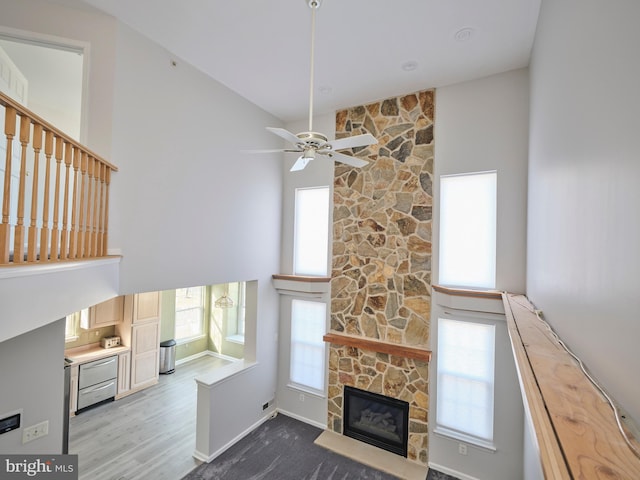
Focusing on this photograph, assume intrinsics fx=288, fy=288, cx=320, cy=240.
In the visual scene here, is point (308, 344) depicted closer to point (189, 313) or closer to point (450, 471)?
point (450, 471)

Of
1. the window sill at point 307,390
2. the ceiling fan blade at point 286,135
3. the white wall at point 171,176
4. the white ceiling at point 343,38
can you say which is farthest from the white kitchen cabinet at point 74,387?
the ceiling fan blade at point 286,135

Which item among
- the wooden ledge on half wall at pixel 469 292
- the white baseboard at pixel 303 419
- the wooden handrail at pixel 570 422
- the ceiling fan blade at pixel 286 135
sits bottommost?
the white baseboard at pixel 303 419

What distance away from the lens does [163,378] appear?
23.0ft

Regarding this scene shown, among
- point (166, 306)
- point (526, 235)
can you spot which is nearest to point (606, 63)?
point (526, 235)

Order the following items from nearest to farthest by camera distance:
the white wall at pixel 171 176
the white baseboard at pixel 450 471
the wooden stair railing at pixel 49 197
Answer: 1. the wooden stair railing at pixel 49 197
2. the white wall at pixel 171 176
3. the white baseboard at pixel 450 471

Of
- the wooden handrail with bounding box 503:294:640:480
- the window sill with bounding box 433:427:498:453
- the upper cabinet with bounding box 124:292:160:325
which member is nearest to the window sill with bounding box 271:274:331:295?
the window sill with bounding box 433:427:498:453

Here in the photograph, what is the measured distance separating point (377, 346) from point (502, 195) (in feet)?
9.14

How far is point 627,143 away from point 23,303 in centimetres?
276

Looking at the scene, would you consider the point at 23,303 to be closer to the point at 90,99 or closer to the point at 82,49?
the point at 90,99

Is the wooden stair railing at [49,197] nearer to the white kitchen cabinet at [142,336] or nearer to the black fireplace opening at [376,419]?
the white kitchen cabinet at [142,336]

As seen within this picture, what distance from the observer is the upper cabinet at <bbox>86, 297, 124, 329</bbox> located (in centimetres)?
568

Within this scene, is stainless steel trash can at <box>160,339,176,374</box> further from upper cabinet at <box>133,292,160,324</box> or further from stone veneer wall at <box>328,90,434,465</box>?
stone veneer wall at <box>328,90,434,465</box>

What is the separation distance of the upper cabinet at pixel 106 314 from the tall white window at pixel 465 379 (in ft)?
20.8

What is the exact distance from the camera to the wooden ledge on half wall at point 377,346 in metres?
4.16
